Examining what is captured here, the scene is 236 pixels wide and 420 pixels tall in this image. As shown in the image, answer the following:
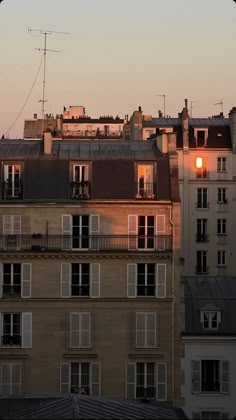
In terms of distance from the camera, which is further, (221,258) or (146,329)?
(221,258)

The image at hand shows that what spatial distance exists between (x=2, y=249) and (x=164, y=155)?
8601 mm

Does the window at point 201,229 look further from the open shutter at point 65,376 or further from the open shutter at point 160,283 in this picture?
the open shutter at point 65,376

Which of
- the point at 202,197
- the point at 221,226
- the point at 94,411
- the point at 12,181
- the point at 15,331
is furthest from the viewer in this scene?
the point at 202,197

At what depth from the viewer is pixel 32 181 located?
153 ft

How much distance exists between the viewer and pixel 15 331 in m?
45.0

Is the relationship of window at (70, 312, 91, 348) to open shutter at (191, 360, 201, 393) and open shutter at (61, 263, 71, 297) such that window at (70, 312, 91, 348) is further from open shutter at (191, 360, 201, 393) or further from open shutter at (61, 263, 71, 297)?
open shutter at (191, 360, 201, 393)

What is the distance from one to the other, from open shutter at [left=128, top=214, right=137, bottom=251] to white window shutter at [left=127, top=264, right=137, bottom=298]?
852 mm

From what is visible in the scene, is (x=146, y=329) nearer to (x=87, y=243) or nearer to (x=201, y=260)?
(x=87, y=243)

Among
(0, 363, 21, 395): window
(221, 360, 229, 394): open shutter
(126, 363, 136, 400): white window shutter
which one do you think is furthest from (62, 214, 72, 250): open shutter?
(221, 360, 229, 394): open shutter

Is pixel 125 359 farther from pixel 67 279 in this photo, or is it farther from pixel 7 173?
pixel 7 173

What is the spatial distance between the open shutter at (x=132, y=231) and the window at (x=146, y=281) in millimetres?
872

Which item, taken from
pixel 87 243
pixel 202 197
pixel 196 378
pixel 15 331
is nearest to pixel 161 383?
pixel 196 378

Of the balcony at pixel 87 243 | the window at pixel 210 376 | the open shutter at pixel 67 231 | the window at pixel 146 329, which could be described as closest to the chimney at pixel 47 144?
the open shutter at pixel 67 231

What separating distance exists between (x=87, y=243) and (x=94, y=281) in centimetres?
173
